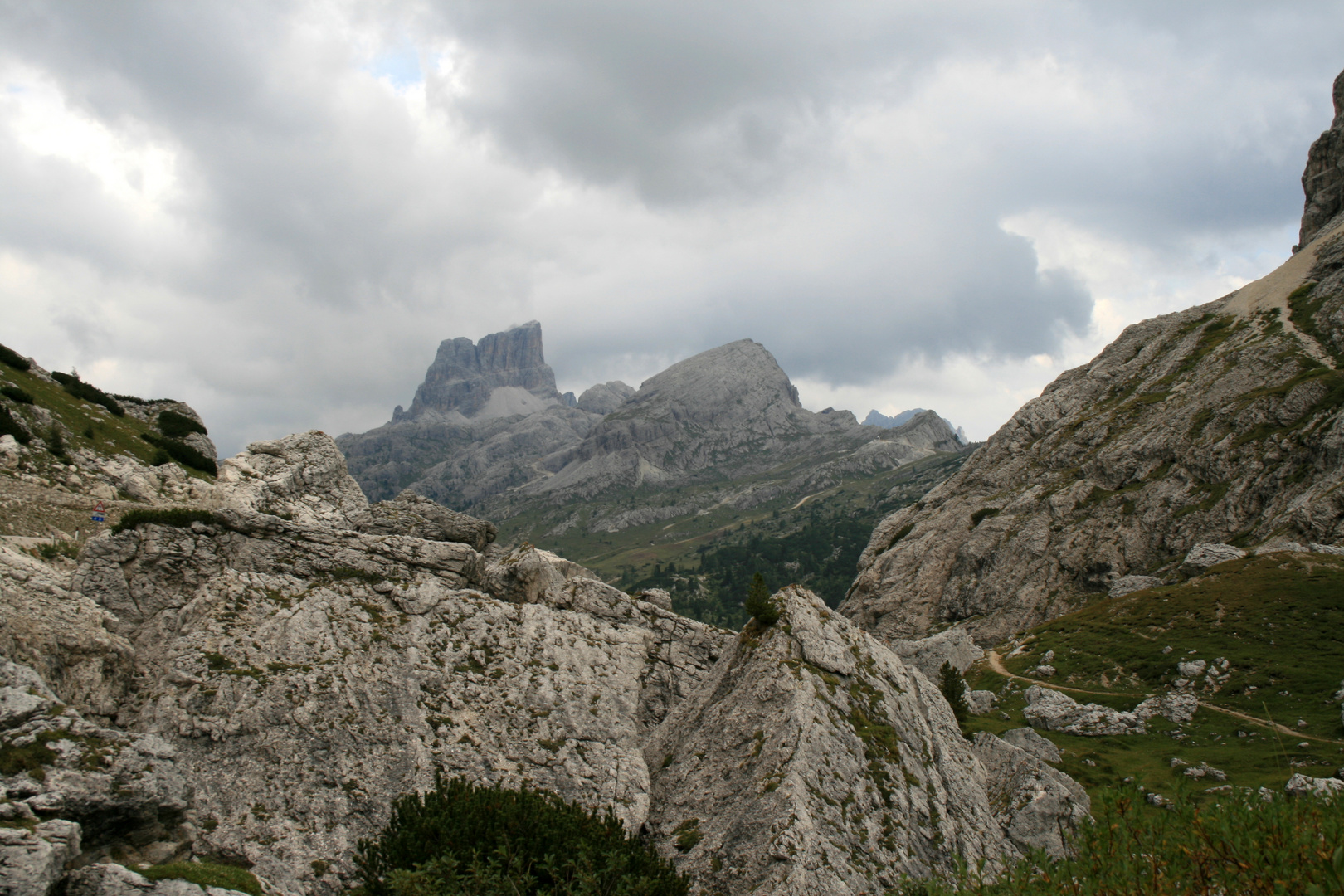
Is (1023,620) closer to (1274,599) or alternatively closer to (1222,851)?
(1274,599)

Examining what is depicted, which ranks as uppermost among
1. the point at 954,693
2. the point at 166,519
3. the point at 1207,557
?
the point at 166,519

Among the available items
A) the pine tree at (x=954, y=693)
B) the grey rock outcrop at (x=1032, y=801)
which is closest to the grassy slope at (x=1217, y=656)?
the pine tree at (x=954, y=693)

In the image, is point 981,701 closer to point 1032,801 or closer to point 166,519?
point 1032,801

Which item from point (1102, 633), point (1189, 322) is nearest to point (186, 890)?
point (1102, 633)

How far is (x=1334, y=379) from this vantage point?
92.9m

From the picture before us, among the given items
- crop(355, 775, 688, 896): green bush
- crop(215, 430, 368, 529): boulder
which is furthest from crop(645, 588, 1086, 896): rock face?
crop(215, 430, 368, 529): boulder

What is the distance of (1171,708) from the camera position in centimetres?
5272

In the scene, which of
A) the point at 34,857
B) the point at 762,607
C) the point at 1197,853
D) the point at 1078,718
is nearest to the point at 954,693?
the point at 1078,718

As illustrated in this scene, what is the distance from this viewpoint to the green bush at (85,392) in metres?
56.8

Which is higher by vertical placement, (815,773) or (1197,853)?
(1197,853)

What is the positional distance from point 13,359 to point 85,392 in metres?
5.41

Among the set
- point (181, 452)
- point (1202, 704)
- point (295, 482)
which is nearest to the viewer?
point (295, 482)

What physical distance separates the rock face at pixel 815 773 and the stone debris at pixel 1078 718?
94.4 ft

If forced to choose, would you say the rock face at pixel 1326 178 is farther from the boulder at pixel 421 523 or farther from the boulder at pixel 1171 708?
the boulder at pixel 421 523
